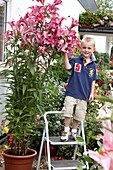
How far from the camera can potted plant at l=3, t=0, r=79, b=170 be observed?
3.84 metres

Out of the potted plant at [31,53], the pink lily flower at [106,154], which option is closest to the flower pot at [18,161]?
the potted plant at [31,53]

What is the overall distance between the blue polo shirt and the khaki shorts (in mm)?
52

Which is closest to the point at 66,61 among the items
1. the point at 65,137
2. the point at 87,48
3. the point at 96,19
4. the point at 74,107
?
the point at 87,48

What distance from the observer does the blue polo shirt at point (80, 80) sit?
445cm

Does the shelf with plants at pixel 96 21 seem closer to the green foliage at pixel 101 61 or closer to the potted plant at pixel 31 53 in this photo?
the green foliage at pixel 101 61

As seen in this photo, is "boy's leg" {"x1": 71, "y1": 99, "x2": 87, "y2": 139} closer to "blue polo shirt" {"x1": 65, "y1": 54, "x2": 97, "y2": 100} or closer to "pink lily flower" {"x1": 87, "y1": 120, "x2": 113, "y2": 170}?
"blue polo shirt" {"x1": 65, "y1": 54, "x2": 97, "y2": 100}

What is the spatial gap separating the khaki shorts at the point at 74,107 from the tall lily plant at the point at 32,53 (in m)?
0.39

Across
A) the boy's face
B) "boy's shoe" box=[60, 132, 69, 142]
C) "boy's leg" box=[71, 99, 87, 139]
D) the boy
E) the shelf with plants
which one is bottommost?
"boy's shoe" box=[60, 132, 69, 142]

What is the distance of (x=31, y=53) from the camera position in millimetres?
4004

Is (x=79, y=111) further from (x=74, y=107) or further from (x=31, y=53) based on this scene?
(x=31, y=53)

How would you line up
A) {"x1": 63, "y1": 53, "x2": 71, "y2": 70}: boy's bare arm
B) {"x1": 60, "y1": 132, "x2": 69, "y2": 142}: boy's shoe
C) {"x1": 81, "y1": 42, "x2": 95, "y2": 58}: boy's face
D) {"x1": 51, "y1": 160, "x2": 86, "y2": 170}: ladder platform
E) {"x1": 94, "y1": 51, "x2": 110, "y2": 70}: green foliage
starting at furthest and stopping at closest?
{"x1": 94, "y1": 51, "x2": 110, "y2": 70}: green foliage → {"x1": 60, "y1": 132, "x2": 69, "y2": 142}: boy's shoe → {"x1": 81, "y1": 42, "x2": 95, "y2": 58}: boy's face → {"x1": 51, "y1": 160, "x2": 86, "y2": 170}: ladder platform → {"x1": 63, "y1": 53, "x2": 71, "y2": 70}: boy's bare arm

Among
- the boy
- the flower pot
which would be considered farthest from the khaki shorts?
the flower pot

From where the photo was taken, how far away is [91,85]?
14.9 feet

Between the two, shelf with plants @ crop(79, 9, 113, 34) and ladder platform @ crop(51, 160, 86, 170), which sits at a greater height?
shelf with plants @ crop(79, 9, 113, 34)
